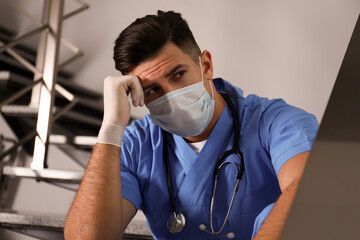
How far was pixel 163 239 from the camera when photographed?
86 centimetres

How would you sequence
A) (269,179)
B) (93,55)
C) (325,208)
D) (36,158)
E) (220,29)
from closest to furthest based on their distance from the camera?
(325,208) < (269,179) < (36,158) < (220,29) < (93,55)

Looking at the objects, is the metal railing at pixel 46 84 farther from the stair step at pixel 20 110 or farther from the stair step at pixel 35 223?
the stair step at pixel 35 223

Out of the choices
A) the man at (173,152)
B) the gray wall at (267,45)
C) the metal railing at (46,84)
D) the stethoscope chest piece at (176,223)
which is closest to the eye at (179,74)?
the man at (173,152)

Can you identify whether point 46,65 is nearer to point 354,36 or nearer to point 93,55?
point 93,55

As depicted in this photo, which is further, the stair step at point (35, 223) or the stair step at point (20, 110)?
the stair step at point (20, 110)

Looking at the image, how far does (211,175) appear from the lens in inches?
33.5

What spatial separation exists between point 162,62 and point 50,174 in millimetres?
545

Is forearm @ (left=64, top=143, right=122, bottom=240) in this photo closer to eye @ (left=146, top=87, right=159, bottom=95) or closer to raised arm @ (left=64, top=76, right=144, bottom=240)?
raised arm @ (left=64, top=76, right=144, bottom=240)

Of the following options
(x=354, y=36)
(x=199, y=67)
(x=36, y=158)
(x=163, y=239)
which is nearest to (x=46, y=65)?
(x=36, y=158)

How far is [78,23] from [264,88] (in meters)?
0.94

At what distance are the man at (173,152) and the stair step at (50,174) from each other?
32 centimetres

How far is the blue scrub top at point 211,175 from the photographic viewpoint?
0.83 metres

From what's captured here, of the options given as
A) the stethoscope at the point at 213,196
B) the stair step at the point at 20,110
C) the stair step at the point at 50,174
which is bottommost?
the stair step at the point at 50,174

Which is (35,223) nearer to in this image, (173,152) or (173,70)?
(173,152)
